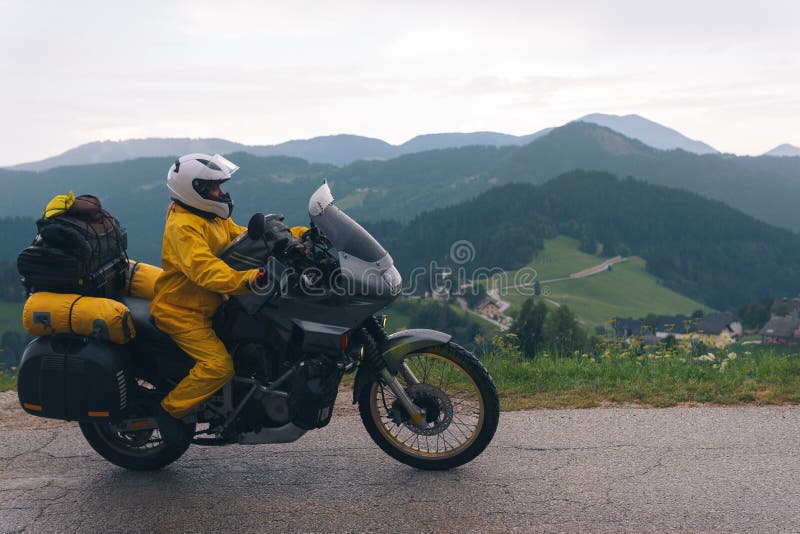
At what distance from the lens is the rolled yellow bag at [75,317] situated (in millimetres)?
4613

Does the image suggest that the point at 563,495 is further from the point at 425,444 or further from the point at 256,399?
the point at 256,399

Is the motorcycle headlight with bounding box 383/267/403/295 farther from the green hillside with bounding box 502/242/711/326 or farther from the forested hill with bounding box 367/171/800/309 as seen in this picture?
the forested hill with bounding box 367/171/800/309

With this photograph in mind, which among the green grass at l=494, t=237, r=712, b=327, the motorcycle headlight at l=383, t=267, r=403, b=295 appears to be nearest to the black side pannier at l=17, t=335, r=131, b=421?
the motorcycle headlight at l=383, t=267, r=403, b=295

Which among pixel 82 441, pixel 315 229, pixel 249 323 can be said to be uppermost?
pixel 315 229

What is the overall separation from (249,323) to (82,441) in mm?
2281

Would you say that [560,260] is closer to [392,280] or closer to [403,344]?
[403,344]

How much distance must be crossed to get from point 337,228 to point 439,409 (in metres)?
1.60

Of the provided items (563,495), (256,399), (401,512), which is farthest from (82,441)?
(563,495)

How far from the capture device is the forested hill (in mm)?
155125

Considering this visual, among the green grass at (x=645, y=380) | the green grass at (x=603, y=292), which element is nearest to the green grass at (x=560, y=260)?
the green grass at (x=603, y=292)

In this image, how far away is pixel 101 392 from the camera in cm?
472

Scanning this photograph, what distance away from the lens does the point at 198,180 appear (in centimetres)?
470

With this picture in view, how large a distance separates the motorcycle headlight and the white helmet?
1.25 meters

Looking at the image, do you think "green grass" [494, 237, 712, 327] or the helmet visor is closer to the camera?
the helmet visor
